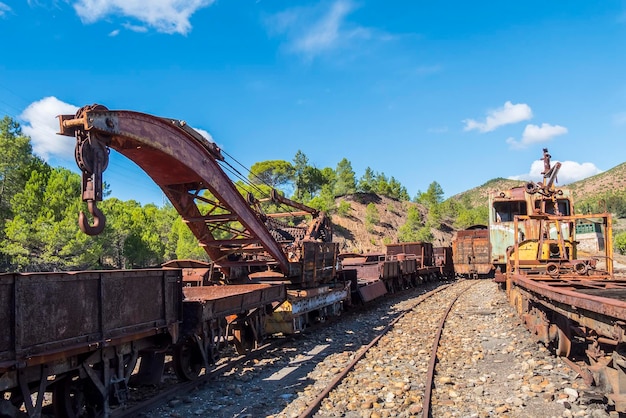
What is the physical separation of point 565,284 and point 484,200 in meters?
151

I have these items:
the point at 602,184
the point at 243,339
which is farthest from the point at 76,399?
the point at 602,184

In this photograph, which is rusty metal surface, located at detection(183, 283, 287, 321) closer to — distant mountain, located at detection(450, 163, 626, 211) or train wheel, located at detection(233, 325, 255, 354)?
train wheel, located at detection(233, 325, 255, 354)

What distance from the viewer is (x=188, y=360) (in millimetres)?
7797

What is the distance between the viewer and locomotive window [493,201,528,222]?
18.6 meters

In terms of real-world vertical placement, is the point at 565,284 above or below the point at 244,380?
above

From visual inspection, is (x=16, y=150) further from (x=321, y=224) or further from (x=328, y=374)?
(x=328, y=374)

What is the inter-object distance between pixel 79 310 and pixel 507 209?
1734 cm

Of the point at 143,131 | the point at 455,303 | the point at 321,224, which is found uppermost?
the point at 143,131

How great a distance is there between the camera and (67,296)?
16.4 feet

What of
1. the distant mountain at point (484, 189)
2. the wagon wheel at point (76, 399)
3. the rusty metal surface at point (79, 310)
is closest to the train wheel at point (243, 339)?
the rusty metal surface at point (79, 310)

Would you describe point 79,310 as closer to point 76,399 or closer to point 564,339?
point 76,399

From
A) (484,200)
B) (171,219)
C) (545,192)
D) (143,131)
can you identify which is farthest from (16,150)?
(484,200)

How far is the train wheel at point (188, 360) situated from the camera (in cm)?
734

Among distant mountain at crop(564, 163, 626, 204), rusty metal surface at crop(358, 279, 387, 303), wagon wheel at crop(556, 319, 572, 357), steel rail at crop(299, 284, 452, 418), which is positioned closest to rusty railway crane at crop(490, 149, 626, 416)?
wagon wheel at crop(556, 319, 572, 357)
